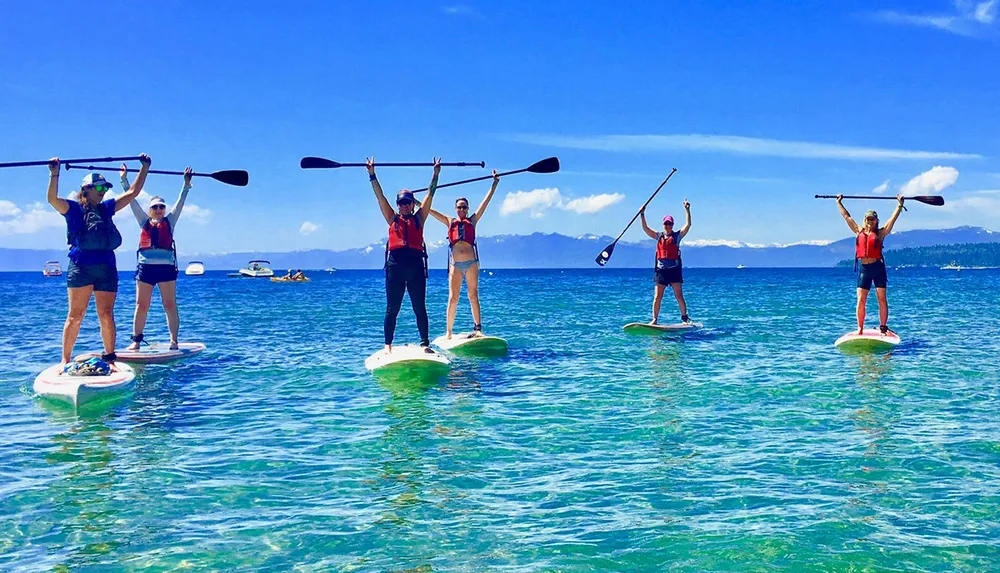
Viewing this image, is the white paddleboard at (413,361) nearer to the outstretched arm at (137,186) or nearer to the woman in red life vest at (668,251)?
the outstretched arm at (137,186)

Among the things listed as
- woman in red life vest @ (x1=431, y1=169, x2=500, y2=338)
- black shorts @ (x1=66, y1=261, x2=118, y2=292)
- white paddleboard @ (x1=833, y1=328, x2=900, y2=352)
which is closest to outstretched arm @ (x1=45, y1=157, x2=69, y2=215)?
black shorts @ (x1=66, y1=261, x2=118, y2=292)

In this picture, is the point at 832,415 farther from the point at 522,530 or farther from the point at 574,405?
the point at 522,530

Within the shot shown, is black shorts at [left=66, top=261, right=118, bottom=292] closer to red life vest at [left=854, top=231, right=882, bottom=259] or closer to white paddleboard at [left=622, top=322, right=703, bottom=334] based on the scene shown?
white paddleboard at [left=622, top=322, right=703, bottom=334]

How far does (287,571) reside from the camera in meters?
5.23

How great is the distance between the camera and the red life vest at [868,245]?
53.6ft

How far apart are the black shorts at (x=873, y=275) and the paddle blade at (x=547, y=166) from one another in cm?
677

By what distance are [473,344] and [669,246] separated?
585 cm

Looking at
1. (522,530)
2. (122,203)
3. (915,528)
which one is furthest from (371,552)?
(122,203)

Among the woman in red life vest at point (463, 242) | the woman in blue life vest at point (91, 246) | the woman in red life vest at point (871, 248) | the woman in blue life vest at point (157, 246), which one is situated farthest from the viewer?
the woman in red life vest at point (871, 248)

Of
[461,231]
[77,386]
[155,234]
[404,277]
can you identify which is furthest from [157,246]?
[461,231]

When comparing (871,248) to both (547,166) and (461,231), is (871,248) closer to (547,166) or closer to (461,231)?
(547,166)

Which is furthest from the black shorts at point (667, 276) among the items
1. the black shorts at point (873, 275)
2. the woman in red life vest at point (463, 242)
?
the woman in red life vest at point (463, 242)

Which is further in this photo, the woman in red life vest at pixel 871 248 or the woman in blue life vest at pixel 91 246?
the woman in red life vest at pixel 871 248

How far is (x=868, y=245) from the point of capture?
16.3m
